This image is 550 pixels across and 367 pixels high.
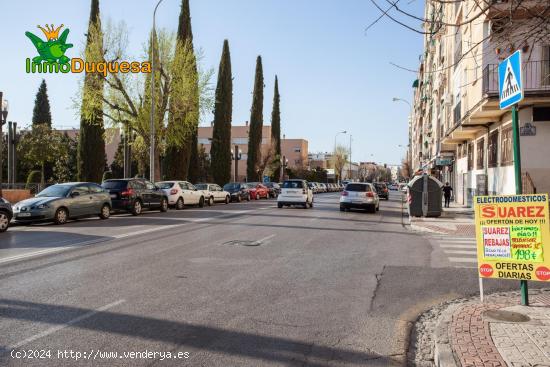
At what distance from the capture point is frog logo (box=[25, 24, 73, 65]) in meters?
27.8

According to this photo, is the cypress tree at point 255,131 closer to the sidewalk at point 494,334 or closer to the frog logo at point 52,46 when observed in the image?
the frog logo at point 52,46

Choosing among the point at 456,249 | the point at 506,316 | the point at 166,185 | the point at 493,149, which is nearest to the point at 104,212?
the point at 166,185

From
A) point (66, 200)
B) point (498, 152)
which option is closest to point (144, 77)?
point (66, 200)

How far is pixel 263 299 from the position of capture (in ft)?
21.4

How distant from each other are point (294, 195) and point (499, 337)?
911 inches

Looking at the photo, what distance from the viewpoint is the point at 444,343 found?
4.75m

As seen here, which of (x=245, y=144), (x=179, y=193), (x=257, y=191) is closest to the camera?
(x=179, y=193)

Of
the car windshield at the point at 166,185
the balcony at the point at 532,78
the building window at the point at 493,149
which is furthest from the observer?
the car windshield at the point at 166,185

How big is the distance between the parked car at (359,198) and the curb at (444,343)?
19712 mm

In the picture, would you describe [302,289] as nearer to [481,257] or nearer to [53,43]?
[481,257]

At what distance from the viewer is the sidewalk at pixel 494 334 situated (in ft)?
14.0

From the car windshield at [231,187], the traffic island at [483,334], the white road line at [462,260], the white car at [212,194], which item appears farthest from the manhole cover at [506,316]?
the car windshield at [231,187]

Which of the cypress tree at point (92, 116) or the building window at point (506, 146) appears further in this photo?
the cypress tree at point (92, 116)

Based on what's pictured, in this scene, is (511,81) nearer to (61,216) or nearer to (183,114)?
(61,216)
